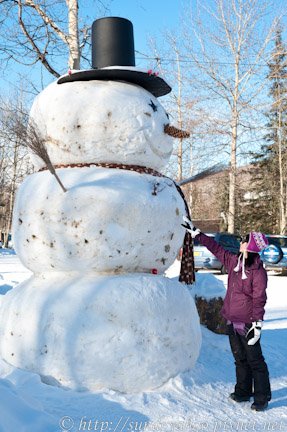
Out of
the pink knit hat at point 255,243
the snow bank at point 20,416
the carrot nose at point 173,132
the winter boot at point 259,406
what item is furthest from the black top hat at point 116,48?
the winter boot at point 259,406

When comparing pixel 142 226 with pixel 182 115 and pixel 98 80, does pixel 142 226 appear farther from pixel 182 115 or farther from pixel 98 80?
pixel 182 115

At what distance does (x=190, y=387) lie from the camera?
14.0 feet

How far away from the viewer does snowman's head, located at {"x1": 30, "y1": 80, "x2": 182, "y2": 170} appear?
435cm

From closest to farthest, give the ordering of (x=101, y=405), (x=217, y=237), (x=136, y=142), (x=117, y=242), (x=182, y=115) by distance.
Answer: (x=101, y=405) < (x=117, y=242) < (x=136, y=142) < (x=217, y=237) < (x=182, y=115)

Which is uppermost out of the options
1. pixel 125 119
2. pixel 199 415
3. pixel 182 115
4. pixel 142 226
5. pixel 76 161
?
pixel 182 115

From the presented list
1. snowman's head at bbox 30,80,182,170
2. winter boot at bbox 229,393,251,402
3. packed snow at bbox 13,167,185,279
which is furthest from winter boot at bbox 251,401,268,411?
snowman's head at bbox 30,80,182,170

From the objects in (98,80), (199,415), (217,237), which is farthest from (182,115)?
(199,415)

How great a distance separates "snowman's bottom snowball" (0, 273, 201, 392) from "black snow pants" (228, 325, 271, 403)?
48 cm

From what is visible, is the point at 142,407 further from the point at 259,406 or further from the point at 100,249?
the point at 100,249

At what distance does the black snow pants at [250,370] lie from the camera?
13.4ft

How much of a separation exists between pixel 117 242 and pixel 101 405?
130 centimetres

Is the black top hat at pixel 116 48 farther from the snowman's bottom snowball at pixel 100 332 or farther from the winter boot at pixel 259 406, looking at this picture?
the winter boot at pixel 259 406

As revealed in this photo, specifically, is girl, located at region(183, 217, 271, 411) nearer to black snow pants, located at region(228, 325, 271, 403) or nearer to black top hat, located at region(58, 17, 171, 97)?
black snow pants, located at region(228, 325, 271, 403)

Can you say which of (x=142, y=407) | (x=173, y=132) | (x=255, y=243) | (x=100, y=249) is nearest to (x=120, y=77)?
(x=173, y=132)
